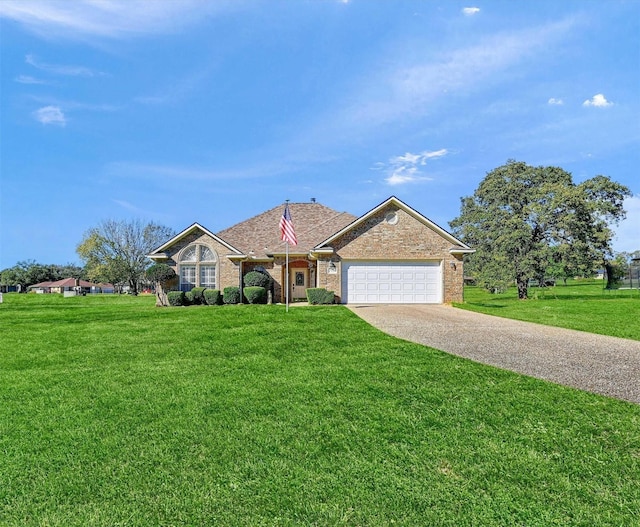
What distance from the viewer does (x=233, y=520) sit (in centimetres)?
340

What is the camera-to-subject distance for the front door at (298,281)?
24.3 metres

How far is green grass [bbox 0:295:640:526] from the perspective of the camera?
3.56 metres

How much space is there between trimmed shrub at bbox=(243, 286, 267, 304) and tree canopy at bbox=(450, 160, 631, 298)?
58.5 feet

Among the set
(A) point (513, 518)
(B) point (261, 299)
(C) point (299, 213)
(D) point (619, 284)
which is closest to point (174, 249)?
(B) point (261, 299)

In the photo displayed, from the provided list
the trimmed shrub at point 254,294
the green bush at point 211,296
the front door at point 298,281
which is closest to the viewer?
the trimmed shrub at point 254,294

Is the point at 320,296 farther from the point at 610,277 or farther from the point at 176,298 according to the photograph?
the point at 610,277

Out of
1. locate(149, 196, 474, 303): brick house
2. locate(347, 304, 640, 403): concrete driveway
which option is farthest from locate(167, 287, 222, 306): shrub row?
locate(347, 304, 640, 403): concrete driveway

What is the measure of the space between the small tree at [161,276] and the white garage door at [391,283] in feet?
32.5

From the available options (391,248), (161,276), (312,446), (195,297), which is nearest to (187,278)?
(161,276)

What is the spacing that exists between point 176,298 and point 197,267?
2162 millimetres

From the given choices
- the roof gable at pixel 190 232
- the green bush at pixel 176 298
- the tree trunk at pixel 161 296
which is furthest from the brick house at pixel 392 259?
the tree trunk at pixel 161 296

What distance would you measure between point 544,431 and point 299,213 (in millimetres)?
24038

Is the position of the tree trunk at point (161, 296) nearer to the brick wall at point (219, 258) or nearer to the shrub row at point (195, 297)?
the shrub row at point (195, 297)

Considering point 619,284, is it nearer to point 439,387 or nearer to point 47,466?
point 439,387
